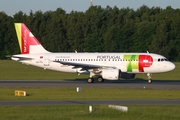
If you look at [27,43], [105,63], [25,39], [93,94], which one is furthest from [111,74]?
[93,94]

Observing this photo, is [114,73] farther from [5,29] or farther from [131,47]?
[5,29]

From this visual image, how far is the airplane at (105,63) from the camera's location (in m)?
50.1

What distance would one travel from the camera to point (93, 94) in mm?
37094

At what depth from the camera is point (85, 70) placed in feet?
168

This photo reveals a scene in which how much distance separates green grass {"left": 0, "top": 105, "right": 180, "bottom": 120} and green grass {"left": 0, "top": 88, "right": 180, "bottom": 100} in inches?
227

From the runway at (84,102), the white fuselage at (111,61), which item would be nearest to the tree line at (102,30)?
the white fuselage at (111,61)

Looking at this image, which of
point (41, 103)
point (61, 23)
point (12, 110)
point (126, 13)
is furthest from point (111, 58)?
point (126, 13)

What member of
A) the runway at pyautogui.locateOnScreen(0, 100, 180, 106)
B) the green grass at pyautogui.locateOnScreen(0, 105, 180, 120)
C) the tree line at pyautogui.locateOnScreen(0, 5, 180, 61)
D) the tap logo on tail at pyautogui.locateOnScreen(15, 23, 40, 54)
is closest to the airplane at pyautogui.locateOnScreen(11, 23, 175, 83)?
the tap logo on tail at pyautogui.locateOnScreen(15, 23, 40, 54)

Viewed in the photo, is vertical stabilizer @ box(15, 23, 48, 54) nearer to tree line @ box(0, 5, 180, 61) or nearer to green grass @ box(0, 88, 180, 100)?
green grass @ box(0, 88, 180, 100)

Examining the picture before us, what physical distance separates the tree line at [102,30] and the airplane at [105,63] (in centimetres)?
6232

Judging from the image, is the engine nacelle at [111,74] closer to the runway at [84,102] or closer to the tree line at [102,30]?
the runway at [84,102]

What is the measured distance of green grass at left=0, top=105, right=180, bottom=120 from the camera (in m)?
24.0

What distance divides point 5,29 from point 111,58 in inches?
3272

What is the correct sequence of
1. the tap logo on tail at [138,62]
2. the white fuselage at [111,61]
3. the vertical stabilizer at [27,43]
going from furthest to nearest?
the vertical stabilizer at [27,43]
the white fuselage at [111,61]
the tap logo on tail at [138,62]
